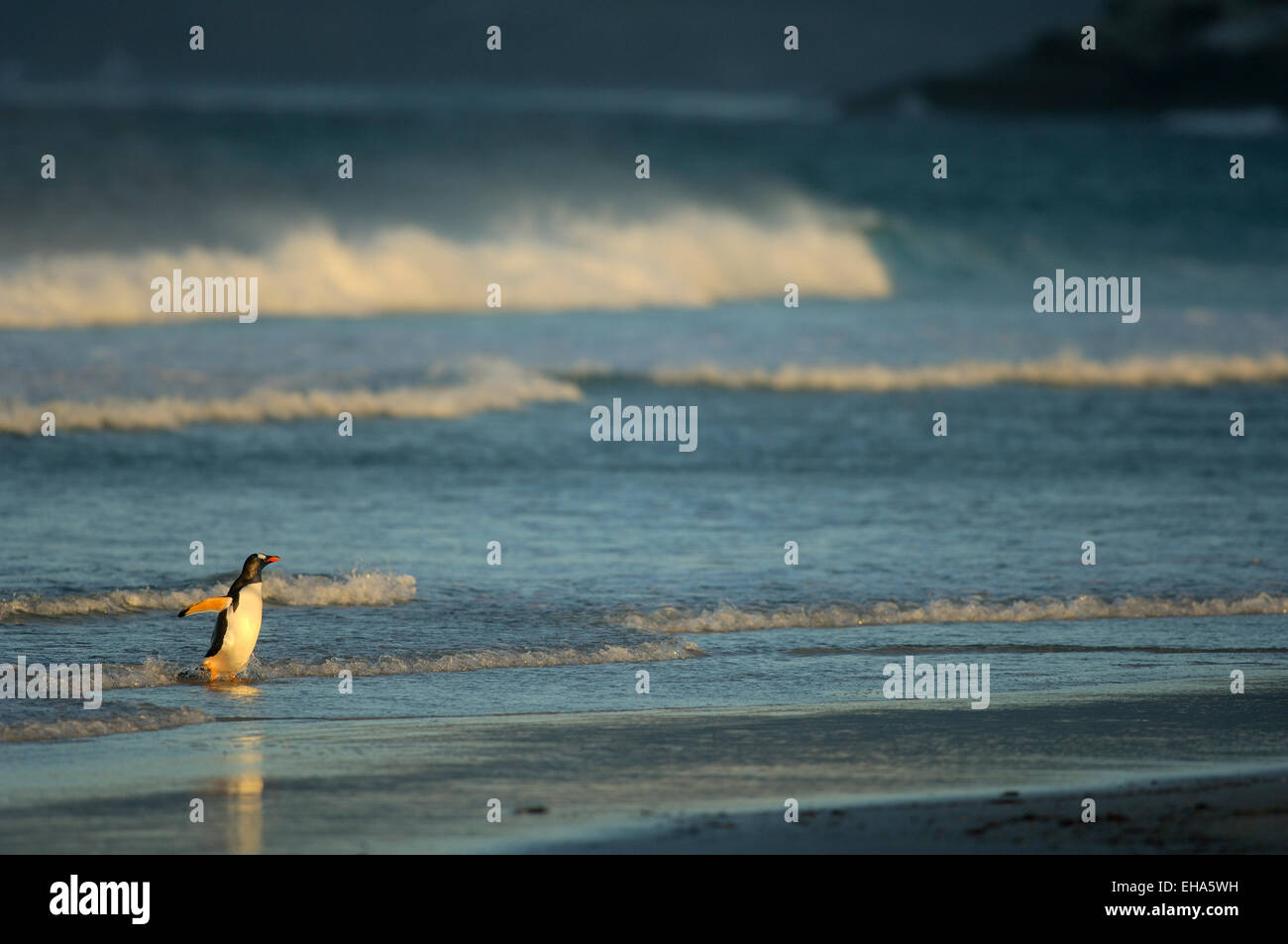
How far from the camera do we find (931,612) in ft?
40.9

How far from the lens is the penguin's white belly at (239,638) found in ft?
32.9

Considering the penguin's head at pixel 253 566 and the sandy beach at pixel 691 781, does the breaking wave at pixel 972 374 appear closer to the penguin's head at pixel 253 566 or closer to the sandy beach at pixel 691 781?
the penguin's head at pixel 253 566

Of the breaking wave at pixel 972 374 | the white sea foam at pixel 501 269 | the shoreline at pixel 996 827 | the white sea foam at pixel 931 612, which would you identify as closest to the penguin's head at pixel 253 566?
the white sea foam at pixel 931 612

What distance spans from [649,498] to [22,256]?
102 ft

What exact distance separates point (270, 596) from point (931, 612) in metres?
4.62

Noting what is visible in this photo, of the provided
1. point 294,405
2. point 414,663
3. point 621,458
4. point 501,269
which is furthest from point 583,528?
point 501,269

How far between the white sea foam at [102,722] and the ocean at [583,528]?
0.03 m

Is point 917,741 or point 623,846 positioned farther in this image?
point 917,741

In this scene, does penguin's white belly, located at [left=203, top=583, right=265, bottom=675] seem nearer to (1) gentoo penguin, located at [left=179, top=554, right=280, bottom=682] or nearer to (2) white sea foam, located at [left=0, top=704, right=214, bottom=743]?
(1) gentoo penguin, located at [left=179, top=554, right=280, bottom=682]

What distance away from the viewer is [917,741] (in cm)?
890

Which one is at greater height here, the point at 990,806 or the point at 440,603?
the point at 440,603
